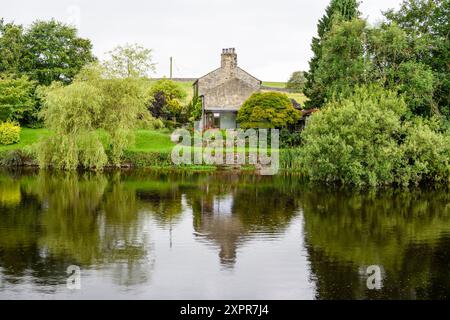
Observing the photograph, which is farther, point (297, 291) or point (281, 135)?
point (281, 135)

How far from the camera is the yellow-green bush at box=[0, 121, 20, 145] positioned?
49.8 m

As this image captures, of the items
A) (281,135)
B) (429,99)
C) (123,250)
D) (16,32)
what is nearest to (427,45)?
(429,99)

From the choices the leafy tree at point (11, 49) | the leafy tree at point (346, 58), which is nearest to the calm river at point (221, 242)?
the leafy tree at point (346, 58)

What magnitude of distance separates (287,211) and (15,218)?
1166cm

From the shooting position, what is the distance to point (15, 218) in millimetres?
22125

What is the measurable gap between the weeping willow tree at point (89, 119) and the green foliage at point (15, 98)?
1122cm

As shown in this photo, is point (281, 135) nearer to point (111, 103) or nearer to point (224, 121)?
point (224, 121)

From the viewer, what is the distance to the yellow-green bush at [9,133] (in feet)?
164

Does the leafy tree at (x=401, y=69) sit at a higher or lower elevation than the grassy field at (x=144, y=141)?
higher

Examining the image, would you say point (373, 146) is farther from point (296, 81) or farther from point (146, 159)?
A: point (296, 81)

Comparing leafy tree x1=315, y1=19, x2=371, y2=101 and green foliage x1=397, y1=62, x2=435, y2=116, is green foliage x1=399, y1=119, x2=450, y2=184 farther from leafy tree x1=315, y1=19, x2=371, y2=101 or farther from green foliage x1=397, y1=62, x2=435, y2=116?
leafy tree x1=315, y1=19, x2=371, y2=101

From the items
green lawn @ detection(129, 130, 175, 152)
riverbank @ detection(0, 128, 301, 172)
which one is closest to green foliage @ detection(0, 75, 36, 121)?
riverbank @ detection(0, 128, 301, 172)

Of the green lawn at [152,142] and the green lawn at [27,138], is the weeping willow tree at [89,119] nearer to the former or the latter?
the green lawn at [152,142]

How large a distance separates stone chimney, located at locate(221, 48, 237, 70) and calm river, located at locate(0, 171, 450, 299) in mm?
33700
